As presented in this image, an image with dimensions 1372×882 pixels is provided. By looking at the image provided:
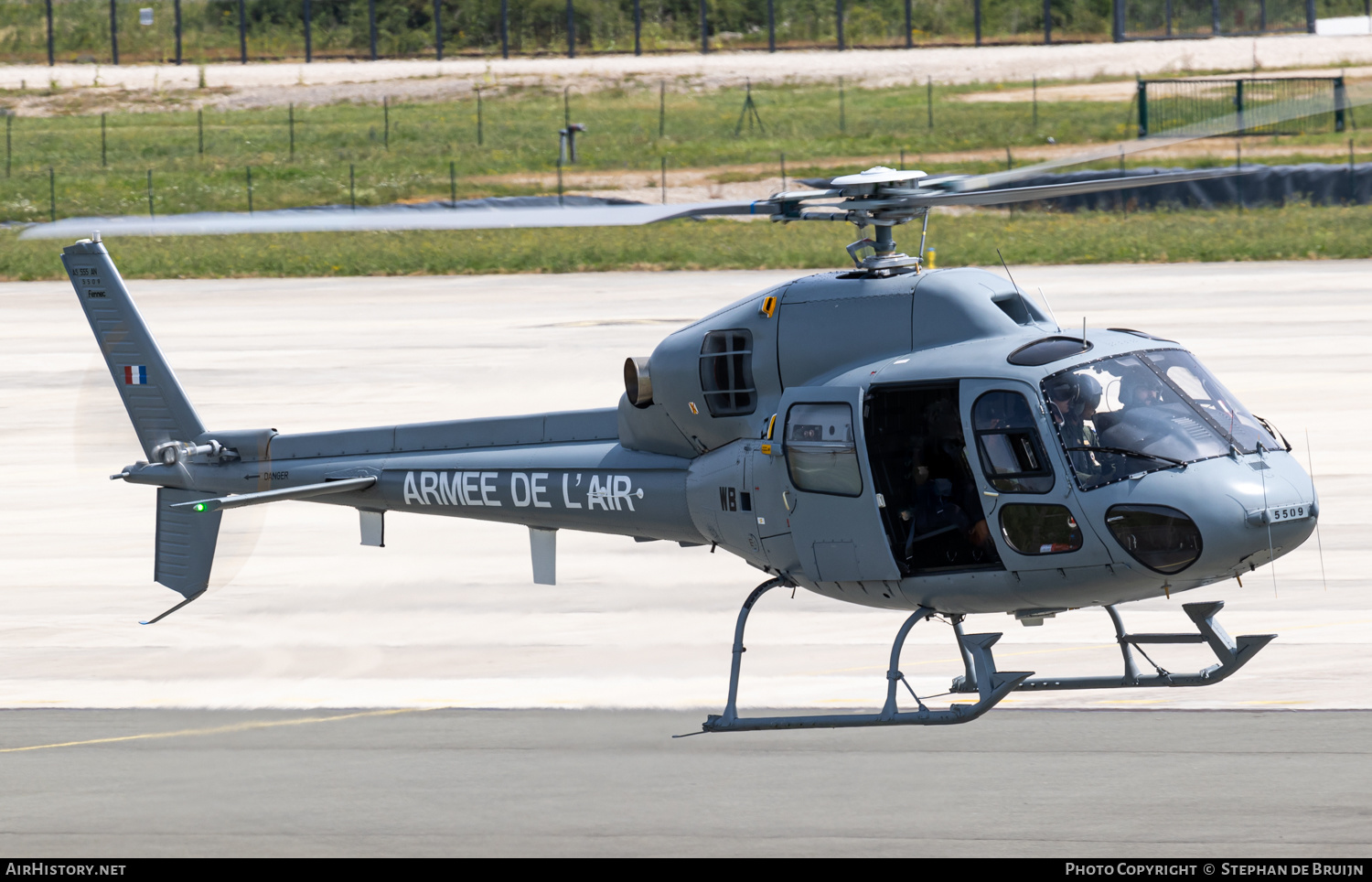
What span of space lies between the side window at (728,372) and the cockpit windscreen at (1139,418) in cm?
234

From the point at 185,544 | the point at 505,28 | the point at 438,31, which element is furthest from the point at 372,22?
the point at 185,544

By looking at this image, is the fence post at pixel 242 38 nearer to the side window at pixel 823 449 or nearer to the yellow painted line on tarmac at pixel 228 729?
the yellow painted line on tarmac at pixel 228 729

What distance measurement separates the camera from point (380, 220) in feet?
37.2

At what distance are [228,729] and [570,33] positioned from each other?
246ft

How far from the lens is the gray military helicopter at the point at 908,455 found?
31.6 ft

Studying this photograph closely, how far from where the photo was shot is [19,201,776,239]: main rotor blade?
35.2 ft

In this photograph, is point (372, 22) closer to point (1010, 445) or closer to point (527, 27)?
point (527, 27)

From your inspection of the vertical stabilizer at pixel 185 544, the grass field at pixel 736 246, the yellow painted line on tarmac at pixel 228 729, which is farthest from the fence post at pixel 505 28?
the yellow painted line on tarmac at pixel 228 729

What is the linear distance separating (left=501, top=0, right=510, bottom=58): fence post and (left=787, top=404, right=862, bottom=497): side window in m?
77.0

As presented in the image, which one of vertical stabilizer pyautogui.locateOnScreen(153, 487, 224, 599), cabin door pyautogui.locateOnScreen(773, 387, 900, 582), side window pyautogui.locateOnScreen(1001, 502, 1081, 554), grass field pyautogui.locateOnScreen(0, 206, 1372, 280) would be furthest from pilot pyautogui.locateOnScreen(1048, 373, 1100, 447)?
grass field pyautogui.locateOnScreen(0, 206, 1372, 280)

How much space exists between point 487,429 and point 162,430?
342cm

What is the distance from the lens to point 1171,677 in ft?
35.6
